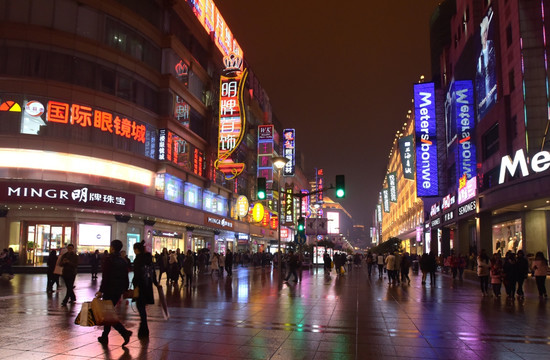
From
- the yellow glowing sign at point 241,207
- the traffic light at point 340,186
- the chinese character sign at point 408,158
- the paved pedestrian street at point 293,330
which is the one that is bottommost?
the paved pedestrian street at point 293,330

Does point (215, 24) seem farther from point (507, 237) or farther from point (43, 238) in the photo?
point (507, 237)

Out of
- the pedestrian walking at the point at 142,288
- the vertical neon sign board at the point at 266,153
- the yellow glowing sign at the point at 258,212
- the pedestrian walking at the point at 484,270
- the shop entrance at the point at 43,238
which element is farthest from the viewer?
the vertical neon sign board at the point at 266,153

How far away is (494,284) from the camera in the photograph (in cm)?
1614

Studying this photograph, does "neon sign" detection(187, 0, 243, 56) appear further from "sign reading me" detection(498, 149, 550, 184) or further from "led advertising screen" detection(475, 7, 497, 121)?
"sign reading me" detection(498, 149, 550, 184)

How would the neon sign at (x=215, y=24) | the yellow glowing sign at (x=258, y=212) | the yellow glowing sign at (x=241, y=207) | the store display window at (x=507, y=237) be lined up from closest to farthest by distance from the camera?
1. the store display window at (x=507, y=237)
2. the neon sign at (x=215, y=24)
3. the yellow glowing sign at (x=241, y=207)
4. the yellow glowing sign at (x=258, y=212)

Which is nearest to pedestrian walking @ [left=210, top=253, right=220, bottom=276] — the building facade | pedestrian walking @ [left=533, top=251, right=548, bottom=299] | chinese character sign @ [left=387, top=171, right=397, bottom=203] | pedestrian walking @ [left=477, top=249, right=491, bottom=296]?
the building facade

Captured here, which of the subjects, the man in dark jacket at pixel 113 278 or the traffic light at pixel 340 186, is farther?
the traffic light at pixel 340 186

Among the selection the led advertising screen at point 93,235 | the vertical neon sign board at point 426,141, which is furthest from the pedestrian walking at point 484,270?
the vertical neon sign board at point 426,141

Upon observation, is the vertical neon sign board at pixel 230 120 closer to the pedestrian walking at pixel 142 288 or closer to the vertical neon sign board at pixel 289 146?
the vertical neon sign board at pixel 289 146

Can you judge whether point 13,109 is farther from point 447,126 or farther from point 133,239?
point 447,126

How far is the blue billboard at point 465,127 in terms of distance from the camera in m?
38.5

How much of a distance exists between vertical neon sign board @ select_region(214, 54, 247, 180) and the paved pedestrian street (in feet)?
87.1

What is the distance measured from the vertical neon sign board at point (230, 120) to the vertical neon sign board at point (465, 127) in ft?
59.8

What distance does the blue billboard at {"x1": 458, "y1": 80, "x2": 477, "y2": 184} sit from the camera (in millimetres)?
38500
